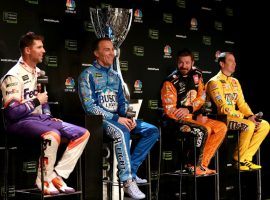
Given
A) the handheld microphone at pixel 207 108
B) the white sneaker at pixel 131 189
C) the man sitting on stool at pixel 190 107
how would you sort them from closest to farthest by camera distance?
the white sneaker at pixel 131 189 < the man sitting on stool at pixel 190 107 < the handheld microphone at pixel 207 108

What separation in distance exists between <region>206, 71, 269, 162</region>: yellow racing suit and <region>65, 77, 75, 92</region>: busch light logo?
1617mm

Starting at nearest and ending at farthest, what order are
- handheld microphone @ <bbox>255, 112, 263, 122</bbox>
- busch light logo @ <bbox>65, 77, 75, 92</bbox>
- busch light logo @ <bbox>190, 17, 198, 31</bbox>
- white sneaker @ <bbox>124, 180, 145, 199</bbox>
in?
white sneaker @ <bbox>124, 180, 145, 199</bbox>
busch light logo @ <bbox>65, 77, 75, 92</bbox>
handheld microphone @ <bbox>255, 112, 263, 122</bbox>
busch light logo @ <bbox>190, 17, 198, 31</bbox>

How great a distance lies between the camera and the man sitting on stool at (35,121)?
4559 mm

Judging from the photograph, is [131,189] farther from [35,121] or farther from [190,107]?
[190,107]

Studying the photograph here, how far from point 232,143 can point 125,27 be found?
2.22 m

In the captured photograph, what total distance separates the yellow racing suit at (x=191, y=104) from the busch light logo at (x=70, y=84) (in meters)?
0.96

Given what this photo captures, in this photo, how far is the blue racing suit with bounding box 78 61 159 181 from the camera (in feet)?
16.6

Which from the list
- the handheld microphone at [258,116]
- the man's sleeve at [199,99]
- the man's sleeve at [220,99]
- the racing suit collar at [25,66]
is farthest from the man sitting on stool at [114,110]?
the handheld microphone at [258,116]

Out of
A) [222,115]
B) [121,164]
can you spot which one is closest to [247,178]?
[222,115]

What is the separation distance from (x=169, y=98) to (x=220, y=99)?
675mm

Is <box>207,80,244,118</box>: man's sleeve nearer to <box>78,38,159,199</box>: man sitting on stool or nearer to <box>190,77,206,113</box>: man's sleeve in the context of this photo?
<box>190,77,206,113</box>: man's sleeve

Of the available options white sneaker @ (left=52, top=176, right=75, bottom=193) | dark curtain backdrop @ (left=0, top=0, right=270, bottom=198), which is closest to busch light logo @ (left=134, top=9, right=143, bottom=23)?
dark curtain backdrop @ (left=0, top=0, right=270, bottom=198)

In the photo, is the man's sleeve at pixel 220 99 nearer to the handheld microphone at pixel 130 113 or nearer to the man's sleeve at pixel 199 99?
the man's sleeve at pixel 199 99

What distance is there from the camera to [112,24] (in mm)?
5582
